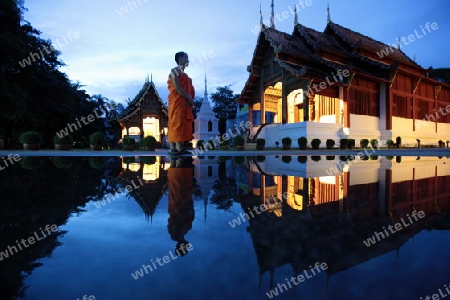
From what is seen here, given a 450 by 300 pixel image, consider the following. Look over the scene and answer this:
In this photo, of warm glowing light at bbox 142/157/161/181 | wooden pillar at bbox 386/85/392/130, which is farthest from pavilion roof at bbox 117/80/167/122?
warm glowing light at bbox 142/157/161/181

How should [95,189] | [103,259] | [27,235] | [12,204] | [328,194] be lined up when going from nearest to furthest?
[103,259] < [27,235] < [12,204] < [328,194] < [95,189]

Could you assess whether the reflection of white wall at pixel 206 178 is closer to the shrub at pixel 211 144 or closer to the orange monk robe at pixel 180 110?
the orange monk robe at pixel 180 110

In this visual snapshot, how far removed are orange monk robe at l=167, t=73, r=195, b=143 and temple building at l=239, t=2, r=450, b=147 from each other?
30.7ft

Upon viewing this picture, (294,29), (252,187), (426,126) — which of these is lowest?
(252,187)

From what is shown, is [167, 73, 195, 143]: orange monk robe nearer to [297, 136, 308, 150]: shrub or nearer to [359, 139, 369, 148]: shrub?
[297, 136, 308, 150]: shrub

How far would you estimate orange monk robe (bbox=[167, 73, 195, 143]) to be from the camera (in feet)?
21.5

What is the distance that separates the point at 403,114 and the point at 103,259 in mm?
25029

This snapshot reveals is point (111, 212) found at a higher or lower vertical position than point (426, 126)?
lower

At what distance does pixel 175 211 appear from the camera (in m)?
1.61

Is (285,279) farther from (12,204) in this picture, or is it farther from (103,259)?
(12,204)

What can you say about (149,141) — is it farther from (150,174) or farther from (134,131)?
(134,131)

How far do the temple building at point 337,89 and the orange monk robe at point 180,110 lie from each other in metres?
9.37

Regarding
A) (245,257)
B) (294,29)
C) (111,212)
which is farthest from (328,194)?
(294,29)

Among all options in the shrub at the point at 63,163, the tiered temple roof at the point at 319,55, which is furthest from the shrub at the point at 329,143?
the shrub at the point at 63,163
